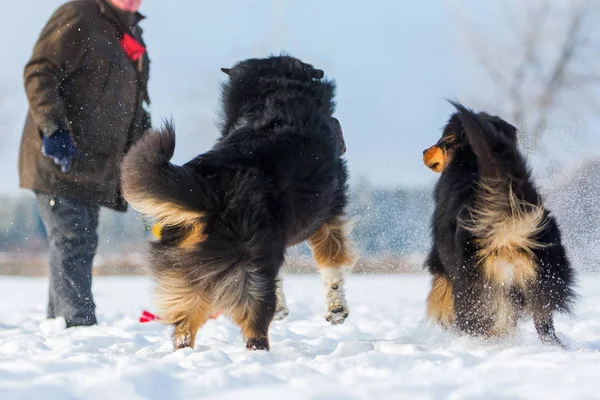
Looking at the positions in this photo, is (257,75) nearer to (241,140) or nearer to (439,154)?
(241,140)

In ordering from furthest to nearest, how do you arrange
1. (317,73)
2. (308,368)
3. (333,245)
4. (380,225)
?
(380,225)
(333,245)
(317,73)
(308,368)

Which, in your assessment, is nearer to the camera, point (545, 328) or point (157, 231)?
point (157, 231)

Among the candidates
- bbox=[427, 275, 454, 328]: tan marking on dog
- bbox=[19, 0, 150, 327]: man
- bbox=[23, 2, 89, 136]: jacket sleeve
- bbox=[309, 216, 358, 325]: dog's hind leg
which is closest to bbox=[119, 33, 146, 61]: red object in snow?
bbox=[19, 0, 150, 327]: man

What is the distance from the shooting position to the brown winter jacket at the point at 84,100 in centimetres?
449

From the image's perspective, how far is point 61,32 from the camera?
15.0ft

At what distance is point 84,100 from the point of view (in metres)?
Result: 4.71

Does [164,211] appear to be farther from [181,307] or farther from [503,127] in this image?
[503,127]

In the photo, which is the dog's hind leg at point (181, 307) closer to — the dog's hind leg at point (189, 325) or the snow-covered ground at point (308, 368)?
the dog's hind leg at point (189, 325)

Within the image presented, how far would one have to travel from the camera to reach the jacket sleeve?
4.40m

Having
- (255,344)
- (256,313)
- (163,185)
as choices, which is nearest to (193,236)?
(163,185)

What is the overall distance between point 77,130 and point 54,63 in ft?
1.47

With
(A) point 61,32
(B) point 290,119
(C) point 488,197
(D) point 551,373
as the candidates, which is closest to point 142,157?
(B) point 290,119

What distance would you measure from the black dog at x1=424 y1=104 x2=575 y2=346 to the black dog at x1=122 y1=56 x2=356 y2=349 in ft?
2.54

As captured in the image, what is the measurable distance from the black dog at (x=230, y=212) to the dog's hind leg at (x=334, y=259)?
0.64m
